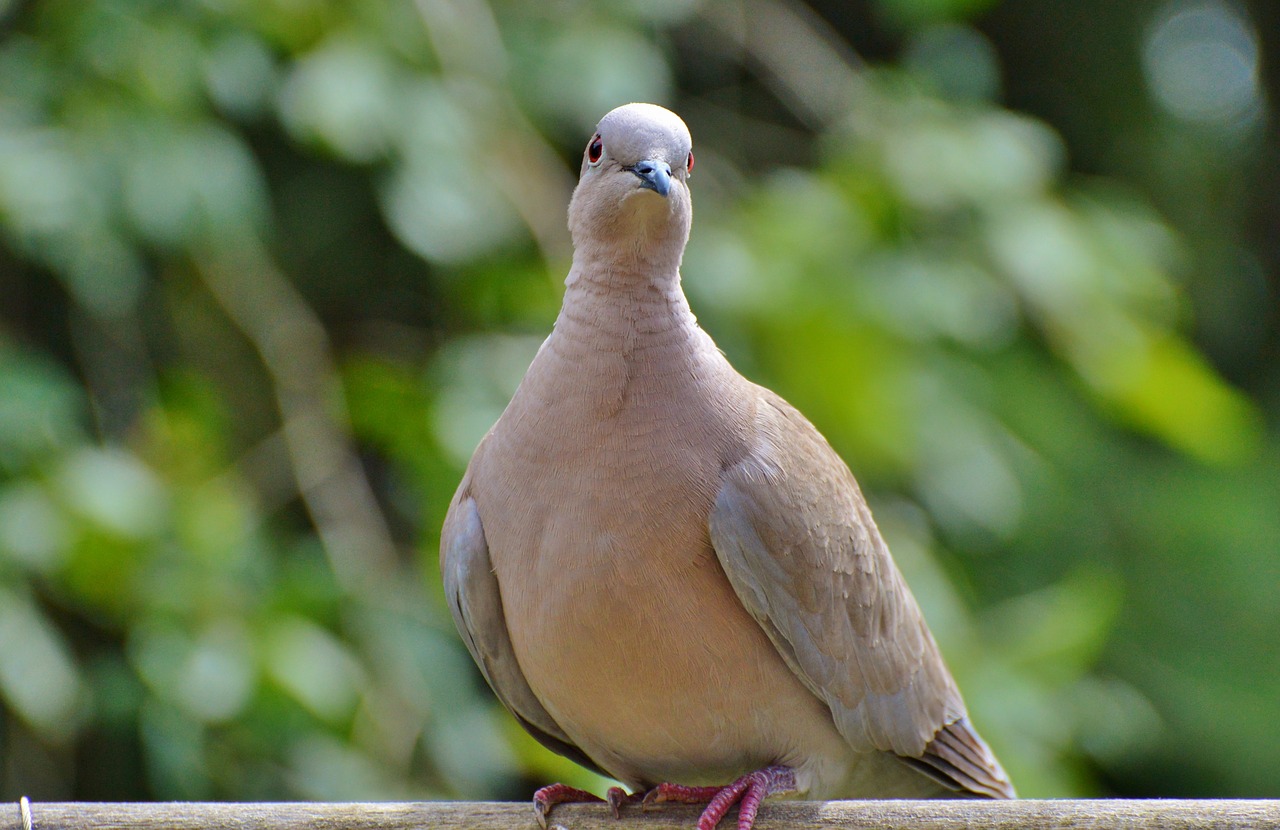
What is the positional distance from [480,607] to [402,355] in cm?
190

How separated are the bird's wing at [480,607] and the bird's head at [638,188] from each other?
17.7 inches

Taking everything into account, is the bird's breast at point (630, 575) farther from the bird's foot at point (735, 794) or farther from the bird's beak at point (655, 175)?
the bird's beak at point (655, 175)

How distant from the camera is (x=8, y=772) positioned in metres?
3.21

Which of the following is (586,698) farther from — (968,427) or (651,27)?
(651,27)

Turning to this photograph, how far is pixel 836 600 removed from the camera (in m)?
1.89

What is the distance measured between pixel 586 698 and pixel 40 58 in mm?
2174

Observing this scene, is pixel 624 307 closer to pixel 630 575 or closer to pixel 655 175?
pixel 655 175

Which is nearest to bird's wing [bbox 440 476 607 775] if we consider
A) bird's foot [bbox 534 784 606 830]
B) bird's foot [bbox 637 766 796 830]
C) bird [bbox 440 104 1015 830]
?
bird [bbox 440 104 1015 830]

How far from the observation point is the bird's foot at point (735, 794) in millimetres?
1685

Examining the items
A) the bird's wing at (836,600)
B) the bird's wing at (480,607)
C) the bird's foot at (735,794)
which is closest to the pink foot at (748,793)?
the bird's foot at (735,794)

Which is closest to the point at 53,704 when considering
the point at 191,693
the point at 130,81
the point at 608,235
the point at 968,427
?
the point at 191,693

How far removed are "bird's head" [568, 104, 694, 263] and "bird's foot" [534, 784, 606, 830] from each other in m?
0.78

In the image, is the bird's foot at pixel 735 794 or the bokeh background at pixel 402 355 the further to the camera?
the bokeh background at pixel 402 355

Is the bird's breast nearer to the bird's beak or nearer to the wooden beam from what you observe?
the wooden beam
